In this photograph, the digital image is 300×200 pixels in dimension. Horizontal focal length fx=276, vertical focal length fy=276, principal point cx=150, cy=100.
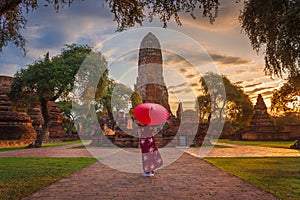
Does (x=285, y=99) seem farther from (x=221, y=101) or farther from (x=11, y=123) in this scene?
(x=11, y=123)

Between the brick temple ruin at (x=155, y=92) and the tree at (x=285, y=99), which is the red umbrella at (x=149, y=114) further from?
the tree at (x=285, y=99)

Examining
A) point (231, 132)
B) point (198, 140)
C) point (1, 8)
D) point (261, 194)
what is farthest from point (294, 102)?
point (1, 8)

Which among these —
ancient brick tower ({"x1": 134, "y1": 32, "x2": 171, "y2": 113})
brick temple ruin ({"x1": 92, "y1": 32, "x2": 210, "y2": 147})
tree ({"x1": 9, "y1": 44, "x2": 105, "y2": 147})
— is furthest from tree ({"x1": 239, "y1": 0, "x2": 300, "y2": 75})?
ancient brick tower ({"x1": 134, "y1": 32, "x2": 171, "y2": 113})

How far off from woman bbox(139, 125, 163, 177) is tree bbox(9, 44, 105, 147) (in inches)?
511

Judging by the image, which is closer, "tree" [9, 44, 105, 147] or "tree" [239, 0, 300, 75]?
"tree" [239, 0, 300, 75]

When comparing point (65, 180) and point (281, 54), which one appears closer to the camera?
point (281, 54)

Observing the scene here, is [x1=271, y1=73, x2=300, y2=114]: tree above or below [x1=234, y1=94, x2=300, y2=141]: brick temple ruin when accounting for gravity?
above

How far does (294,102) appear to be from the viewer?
945 inches

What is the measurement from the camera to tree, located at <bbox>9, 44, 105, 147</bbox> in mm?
19094

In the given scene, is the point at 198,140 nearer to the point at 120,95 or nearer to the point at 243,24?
the point at 120,95

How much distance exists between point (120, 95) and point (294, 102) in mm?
21123

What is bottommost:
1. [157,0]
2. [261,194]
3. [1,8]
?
[261,194]

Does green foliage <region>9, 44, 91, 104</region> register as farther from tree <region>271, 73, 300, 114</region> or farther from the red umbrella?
tree <region>271, 73, 300, 114</region>

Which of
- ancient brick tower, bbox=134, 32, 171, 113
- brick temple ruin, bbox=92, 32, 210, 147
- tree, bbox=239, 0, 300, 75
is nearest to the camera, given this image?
tree, bbox=239, 0, 300, 75
